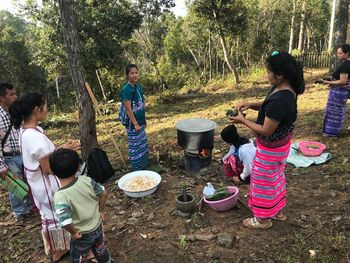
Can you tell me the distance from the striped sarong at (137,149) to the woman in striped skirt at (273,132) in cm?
218

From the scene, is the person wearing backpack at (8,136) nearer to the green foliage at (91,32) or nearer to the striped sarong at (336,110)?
the striped sarong at (336,110)

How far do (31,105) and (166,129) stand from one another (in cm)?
583

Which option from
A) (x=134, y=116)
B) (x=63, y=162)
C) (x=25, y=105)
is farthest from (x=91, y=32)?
(x=63, y=162)

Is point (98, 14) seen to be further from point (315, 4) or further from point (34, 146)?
point (315, 4)

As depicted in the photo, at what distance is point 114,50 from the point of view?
39.1 feet

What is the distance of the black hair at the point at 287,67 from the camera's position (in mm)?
2637

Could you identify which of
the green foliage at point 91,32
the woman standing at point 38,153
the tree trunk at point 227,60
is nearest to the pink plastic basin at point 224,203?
the woman standing at point 38,153

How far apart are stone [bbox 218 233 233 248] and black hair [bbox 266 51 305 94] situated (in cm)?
160

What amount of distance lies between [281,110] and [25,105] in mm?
2218

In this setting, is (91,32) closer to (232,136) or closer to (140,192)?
(140,192)

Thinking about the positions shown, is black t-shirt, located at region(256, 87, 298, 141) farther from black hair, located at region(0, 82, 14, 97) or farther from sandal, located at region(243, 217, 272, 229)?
black hair, located at region(0, 82, 14, 97)

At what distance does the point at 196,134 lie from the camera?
452cm

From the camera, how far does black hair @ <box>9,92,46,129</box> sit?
273 cm

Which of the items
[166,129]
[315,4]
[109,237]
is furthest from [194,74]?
[109,237]
